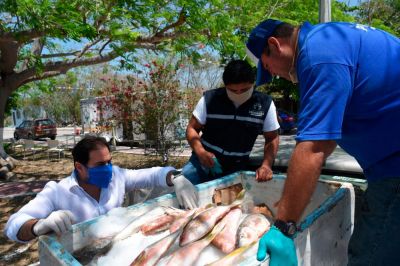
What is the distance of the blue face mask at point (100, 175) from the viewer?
2.41 metres

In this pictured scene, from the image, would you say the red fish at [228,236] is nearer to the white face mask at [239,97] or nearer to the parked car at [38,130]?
the white face mask at [239,97]

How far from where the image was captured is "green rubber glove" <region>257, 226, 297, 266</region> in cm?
130

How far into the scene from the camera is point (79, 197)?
2344 mm

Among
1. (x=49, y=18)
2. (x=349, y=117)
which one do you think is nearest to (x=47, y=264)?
(x=349, y=117)

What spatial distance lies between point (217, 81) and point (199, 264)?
17692 mm

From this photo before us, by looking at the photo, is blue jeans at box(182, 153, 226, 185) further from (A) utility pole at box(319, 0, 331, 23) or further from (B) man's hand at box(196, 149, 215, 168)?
(A) utility pole at box(319, 0, 331, 23)

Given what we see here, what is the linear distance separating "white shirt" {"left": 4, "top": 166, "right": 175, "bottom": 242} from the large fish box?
0.38m

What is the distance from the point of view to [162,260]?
4.91 ft

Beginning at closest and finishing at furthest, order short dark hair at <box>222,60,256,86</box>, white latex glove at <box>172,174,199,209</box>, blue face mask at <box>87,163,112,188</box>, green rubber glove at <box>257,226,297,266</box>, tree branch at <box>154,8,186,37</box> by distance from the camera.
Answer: green rubber glove at <box>257,226,297,266</box>, white latex glove at <box>172,174,199,209</box>, blue face mask at <box>87,163,112,188</box>, short dark hair at <box>222,60,256,86</box>, tree branch at <box>154,8,186,37</box>

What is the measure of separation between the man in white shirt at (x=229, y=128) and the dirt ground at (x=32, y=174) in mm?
2449

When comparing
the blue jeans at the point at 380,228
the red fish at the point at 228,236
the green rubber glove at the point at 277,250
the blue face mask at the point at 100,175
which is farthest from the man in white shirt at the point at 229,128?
the green rubber glove at the point at 277,250

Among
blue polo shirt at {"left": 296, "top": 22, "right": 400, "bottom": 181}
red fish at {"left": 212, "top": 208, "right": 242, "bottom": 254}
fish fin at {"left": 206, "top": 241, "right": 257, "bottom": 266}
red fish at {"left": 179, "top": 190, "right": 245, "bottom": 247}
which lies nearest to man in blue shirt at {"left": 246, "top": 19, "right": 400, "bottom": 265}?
blue polo shirt at {"left": 296, "top": 22, "right": 400, "bottom": 181}

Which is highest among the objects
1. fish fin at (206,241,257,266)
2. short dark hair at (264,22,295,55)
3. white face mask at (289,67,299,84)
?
short dark hair at (264,22,295,55)

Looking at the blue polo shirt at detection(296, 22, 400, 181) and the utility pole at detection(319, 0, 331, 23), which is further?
the utility pole at detection(319, 0, 331, 23)
